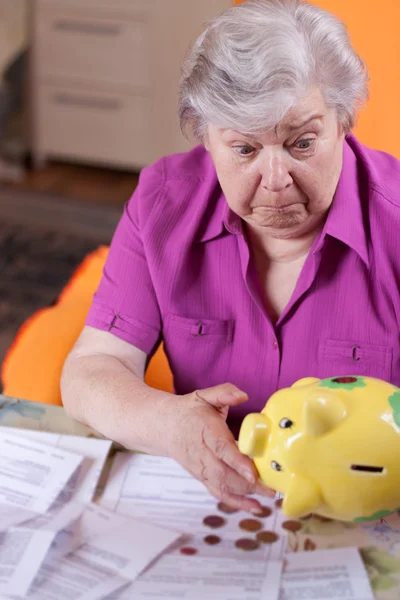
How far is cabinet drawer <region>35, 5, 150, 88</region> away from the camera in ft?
10.9

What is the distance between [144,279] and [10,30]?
2.43 meters

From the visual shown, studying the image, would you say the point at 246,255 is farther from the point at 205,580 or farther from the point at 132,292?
the point at 205,580

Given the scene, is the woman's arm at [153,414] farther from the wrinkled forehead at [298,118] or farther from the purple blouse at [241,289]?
the wrinkled forehead at [298,118]

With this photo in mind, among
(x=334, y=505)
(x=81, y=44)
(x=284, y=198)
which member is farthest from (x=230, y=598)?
(x=81, y=44)

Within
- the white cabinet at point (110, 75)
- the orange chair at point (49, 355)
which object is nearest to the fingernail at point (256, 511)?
the orange chair at point (49, 355)

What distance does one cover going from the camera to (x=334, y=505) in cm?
88

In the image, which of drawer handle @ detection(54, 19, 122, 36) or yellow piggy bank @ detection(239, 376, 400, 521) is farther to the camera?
drawer handle @ detection(54, 19, 122, 36)

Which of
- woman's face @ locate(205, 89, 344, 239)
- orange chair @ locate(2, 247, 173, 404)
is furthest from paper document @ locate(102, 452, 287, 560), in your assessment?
orange chair @ locate(2, 247, 173, 404)

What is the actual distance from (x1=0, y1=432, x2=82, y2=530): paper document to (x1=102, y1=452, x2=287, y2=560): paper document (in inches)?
2.4

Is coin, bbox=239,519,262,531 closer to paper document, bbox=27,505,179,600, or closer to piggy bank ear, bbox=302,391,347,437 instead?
paper document, bbox=27,505,179,600

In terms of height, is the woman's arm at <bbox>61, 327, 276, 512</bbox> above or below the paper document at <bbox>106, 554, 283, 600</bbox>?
above

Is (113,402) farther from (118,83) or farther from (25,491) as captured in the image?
(118,83)

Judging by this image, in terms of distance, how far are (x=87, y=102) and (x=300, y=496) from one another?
2883mm

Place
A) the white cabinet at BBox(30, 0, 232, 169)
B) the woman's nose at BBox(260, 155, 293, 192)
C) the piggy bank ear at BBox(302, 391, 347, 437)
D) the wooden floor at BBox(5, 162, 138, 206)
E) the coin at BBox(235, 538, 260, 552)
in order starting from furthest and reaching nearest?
the wooden floor at BBox(5, 162, 138, 206), the white cabinet at BBox(30, 0, 232, 169), the woman's nose at BBox(260, 155, 293, 192), the coin at BBox(235, 538, 260, 552), the piggy bank ear at BBox(302, 391, 347, 437)
